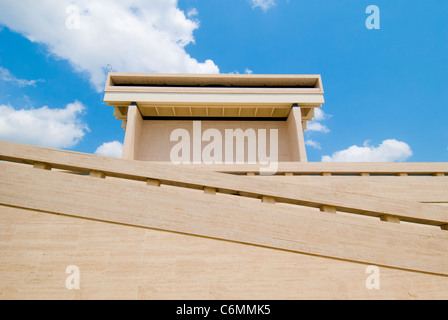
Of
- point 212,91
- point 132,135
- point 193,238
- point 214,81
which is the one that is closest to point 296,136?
point 212,91

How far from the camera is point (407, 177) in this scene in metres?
8.55

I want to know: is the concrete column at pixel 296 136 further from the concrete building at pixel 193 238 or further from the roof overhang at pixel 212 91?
the concrete building at pixel 193 238

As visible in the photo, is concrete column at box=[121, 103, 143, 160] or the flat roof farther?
the flat roof

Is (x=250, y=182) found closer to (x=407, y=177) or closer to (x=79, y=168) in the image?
(x=79, y=168)

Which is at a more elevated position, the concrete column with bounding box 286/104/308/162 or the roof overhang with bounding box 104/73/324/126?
the roof overhang with bounding box 104/73/324/126

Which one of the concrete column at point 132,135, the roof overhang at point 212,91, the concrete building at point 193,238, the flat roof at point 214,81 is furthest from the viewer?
the flat roof at point 214,81

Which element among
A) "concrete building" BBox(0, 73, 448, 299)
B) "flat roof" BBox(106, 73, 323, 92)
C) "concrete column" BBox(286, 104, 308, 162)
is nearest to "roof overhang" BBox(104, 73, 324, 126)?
"flat roof" BBox(106, 73, 323, 92)

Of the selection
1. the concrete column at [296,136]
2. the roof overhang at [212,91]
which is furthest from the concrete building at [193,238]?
the roof overhang at [212,91]

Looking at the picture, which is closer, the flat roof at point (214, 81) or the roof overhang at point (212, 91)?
the roof overhang at point (212, 91)

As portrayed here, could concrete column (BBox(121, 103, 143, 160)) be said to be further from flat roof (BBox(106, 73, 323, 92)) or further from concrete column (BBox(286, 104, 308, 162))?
concrete column (BBox(286, 104, 308, 162))

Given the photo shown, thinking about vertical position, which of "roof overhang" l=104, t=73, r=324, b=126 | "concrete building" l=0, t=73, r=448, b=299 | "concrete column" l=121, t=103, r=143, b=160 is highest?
"roof overhang" l=104, t=73, r=324, b=126

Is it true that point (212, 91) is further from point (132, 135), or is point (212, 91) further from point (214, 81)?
point (132, 135)

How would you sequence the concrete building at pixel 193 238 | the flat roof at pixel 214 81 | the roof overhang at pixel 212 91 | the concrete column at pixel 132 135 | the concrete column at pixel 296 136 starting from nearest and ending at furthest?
1. the concrete building at pixel 193 238
2. the concrete column at pixel 132 135
3. the concrete column at pixel 296 136
4. the roof overhang at pixel 212 91
5. the flat roof at pixel 214 81
